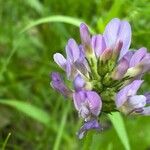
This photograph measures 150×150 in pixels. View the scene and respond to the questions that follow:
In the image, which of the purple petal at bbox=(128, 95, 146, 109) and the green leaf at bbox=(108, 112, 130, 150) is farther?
the green leaf at bbox=(108, 112, 130, 150)

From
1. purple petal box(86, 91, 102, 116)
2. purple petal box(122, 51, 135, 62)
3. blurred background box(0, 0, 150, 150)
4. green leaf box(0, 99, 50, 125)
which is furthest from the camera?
blurred background box(0, 0, 150, 150)

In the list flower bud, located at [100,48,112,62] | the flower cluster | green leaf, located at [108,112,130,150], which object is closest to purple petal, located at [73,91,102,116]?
the flower cluster

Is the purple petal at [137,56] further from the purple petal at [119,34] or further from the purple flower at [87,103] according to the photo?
the purple flower at [87,103]

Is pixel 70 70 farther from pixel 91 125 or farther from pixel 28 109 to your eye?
pixel 28 109

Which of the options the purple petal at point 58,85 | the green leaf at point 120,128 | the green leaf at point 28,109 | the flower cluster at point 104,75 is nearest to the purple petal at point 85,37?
the flower cluster at point 104,75

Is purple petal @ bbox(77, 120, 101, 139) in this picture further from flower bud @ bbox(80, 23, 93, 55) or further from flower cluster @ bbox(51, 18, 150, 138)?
flower bud @ bbox(80, 23, 93, 55)

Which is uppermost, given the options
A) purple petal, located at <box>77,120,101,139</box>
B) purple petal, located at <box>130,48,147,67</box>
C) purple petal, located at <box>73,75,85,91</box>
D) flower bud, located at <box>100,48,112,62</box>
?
flower bud, located at <box>100,48,112,62</box>

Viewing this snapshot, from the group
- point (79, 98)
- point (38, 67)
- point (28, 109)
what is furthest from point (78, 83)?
point (38, 67)

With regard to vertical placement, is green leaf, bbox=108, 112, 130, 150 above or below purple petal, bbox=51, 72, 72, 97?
above

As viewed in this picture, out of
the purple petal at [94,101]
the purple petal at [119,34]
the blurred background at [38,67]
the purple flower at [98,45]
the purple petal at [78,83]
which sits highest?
the blurred background at [38,67]
